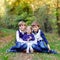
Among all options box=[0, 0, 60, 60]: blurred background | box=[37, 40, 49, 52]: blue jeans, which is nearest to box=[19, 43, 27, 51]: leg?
box=[37, 40, 49, 52]: blue jeans

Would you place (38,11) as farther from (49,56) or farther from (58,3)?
A: (49,56)

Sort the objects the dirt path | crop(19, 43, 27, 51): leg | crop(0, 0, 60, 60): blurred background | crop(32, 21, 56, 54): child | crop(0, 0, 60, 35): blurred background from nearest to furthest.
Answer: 1. the dirt path
2. crop(19, 43, 27, 51): leg
3. crop(32, 21, 56, 54): child
4. crop(0, 0, 60, 60): blurred background
5. crop(0, 0, 60, 35): blurred background

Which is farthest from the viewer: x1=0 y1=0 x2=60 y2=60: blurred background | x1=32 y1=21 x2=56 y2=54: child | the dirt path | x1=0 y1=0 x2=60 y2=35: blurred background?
x1=0 y1=0 x2=60 y2=35: blurred background

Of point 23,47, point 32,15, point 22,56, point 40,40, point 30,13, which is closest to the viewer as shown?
point 22,56

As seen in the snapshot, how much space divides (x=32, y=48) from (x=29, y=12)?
9055mm

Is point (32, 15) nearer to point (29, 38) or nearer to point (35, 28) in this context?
point (35, 28)

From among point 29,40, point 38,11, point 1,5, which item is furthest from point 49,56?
point 1,5

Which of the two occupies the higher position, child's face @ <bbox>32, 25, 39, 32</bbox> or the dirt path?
child's face @ <bbox>32, 25, 39, 32</bbox>

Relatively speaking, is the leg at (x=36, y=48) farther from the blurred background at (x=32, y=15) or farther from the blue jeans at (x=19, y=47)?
the blurred background at (x=32, y=15)

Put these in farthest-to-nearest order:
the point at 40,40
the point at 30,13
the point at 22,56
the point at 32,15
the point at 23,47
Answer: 1. the point at 30,13
2. the point at 32,15
3. the point at 40,40
4. the point at 23,47
5. the point at 22,56

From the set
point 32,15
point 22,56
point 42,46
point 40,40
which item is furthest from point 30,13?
point 22,56

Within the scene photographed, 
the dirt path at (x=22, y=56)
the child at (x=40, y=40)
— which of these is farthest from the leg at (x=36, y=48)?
the dirt path at (x=22, y=56)

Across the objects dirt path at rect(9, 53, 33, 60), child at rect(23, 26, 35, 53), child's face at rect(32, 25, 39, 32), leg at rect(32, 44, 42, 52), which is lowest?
dirt path at rect(9, 53, 33, 60)

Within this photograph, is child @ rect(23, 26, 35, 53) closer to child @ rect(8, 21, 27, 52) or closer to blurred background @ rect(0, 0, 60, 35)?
child @ rect(8, 21, 27, 52)
